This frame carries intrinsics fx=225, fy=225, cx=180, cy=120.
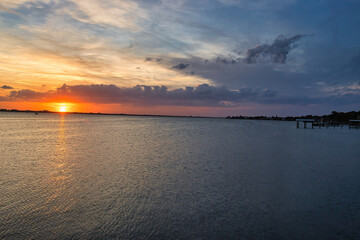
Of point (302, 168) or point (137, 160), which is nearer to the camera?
point (302, 168)

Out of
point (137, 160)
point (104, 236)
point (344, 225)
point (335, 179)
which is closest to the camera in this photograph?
point (104, 236)

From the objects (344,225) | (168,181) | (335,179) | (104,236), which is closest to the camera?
(104,236)

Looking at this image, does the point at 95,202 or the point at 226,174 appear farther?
the point at 226,174

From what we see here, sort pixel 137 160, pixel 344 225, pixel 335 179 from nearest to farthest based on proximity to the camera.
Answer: pixel 344 225, pixel 335 179, pixel 137 160

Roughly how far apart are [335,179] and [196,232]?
34.6ft

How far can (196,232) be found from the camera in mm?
6617

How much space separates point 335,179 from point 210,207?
29.3 ft

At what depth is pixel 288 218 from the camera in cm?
769

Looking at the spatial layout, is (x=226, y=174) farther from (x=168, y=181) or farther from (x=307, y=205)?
(x=307, y=205)

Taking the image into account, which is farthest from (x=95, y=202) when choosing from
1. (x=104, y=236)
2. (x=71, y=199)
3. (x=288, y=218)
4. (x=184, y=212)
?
(x=288, y=218)

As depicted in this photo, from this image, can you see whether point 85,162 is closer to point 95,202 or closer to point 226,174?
point 95,202

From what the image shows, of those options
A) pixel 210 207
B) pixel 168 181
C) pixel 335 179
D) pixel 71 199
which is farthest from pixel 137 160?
pixel 335 179

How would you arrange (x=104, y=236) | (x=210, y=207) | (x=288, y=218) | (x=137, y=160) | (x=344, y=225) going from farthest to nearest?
1. (x=137, y=160)
2. (x=210, y=207)
3. (x=288, y=218)
4. (x=344, y=225)
5. (x=104, y=236)

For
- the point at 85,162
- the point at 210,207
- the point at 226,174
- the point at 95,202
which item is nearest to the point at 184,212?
the point at 210,207
